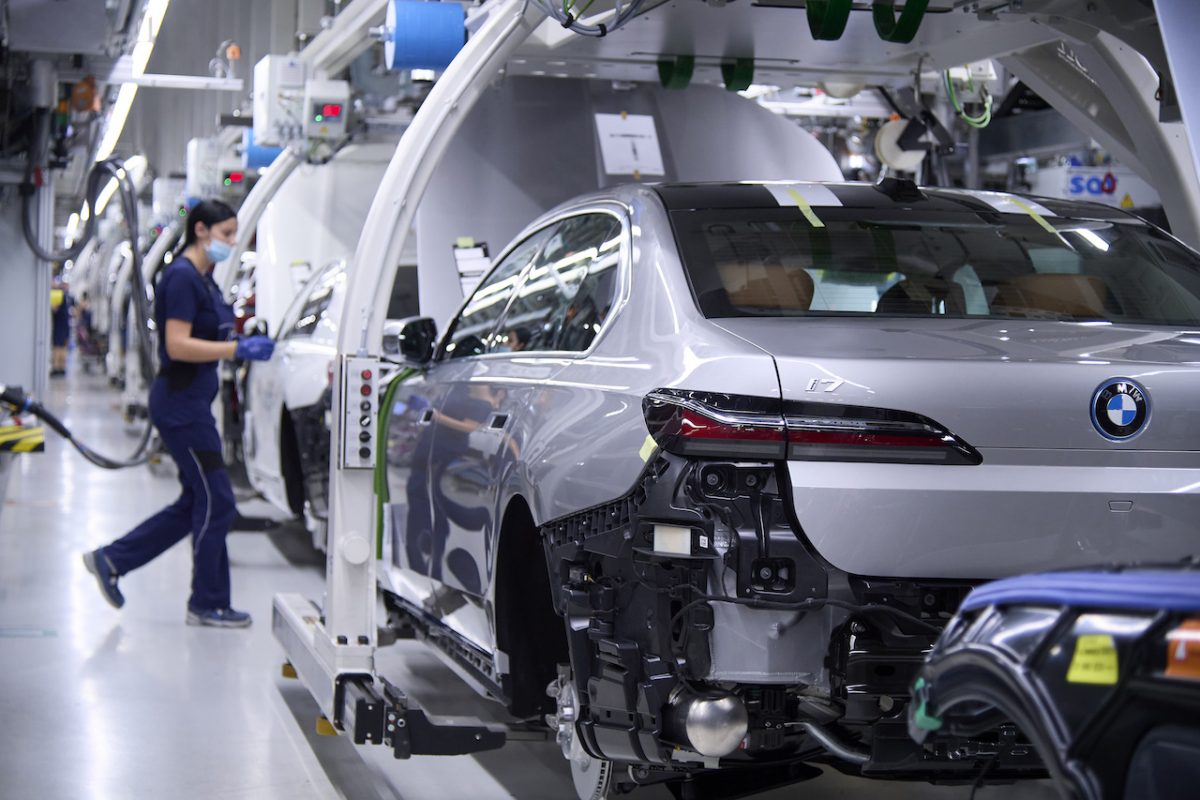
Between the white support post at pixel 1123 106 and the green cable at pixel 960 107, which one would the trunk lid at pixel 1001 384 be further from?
the green cable at pixel 960 107

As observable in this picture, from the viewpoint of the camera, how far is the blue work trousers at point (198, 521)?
6.94 m

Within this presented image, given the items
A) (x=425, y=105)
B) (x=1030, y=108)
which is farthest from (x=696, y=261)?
(x=1030, y=108)

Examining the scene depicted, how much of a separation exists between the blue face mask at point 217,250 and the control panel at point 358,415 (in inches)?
102

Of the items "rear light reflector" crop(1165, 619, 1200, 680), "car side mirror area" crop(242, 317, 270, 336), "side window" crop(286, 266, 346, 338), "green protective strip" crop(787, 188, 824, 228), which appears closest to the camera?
"rear light reflector" crop(1165, 619, 1200, 680)

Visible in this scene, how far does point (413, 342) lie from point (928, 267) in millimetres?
1995

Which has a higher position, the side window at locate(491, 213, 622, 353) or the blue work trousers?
the side window at locate(491, 213, 622, 353)

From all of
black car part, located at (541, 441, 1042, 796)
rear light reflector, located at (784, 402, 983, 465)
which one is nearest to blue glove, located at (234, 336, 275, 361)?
black car part, located at (541, 441, 1042, 796)

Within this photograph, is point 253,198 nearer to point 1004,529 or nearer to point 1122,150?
point 1122,150

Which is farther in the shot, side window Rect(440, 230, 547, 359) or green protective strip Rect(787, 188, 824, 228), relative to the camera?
side window Rect(440, 230, 547, 359)

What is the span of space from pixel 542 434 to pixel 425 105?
129 cm

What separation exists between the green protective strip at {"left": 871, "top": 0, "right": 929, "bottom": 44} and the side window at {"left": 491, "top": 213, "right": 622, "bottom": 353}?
1.08m

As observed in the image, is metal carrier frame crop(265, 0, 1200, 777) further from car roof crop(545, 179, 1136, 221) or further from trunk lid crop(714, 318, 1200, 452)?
trunk lid crop(714, 318, 1200, 452)

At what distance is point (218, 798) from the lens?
15.0 ft

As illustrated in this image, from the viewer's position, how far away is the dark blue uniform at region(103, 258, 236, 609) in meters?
6.93
